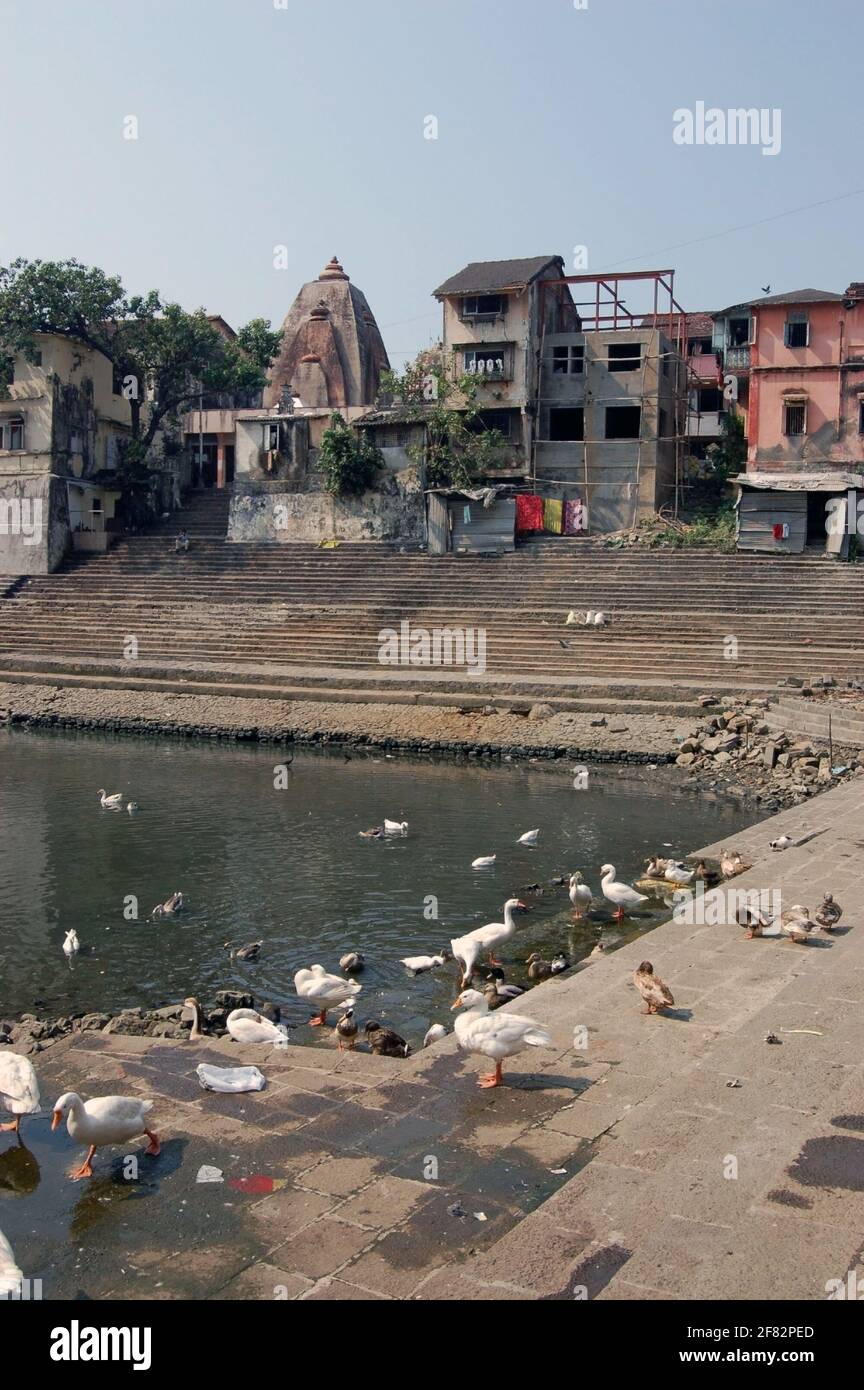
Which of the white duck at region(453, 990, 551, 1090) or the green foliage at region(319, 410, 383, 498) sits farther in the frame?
the green foliage at region(319, 410, 383, 498)

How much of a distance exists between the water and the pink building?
17.3m

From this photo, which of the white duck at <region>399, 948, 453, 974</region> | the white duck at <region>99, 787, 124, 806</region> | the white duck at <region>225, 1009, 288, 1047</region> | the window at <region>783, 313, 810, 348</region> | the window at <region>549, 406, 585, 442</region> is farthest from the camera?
the window at <region>549, 406, 585, 442</region>

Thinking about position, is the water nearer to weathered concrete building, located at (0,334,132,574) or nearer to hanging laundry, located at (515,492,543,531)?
hanging laundry, located at (515,492,543,531)

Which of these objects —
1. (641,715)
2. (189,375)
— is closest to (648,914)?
(641,715)

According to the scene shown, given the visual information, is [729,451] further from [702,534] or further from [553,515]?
[553,515]

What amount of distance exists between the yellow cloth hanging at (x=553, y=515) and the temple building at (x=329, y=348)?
54.2ft

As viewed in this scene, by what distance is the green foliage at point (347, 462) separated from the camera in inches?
1484

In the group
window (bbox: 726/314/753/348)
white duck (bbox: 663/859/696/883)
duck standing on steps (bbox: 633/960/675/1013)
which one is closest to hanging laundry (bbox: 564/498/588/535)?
window (bbox: 726/314/753/348)

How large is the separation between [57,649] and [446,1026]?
2587 centimetres

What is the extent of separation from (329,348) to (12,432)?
15.7 metres

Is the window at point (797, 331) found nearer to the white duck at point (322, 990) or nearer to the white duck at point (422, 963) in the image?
the white duck at point (422, 963)

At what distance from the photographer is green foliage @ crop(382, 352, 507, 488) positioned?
122ft

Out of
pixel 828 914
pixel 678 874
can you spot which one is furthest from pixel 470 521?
pixel 828 914
